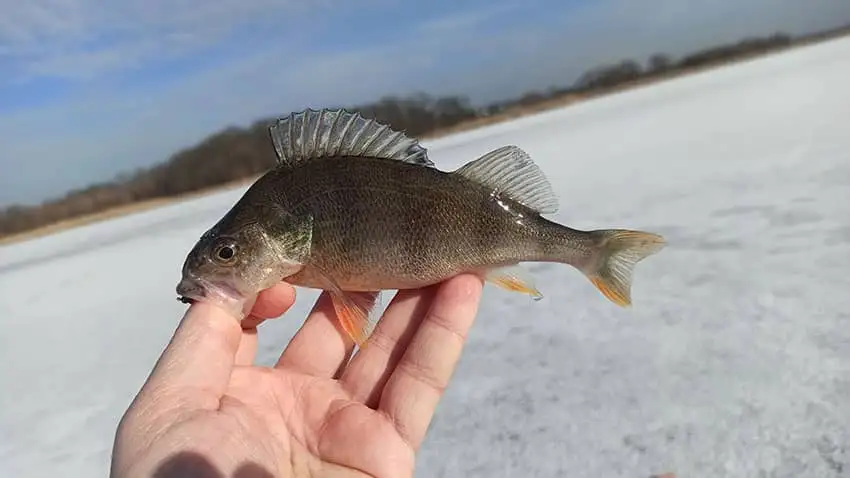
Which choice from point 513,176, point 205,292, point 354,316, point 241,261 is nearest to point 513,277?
point 513,176

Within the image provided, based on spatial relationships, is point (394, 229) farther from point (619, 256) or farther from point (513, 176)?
point (619, 256)

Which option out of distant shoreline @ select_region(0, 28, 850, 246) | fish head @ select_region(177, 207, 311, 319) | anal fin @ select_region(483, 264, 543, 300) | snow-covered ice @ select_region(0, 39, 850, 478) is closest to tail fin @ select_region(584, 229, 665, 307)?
anal fin @ select_region(483, 264, 543, 300)

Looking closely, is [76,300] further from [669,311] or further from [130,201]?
[130,201]

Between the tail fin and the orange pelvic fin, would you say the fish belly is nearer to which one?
the orange pelvic fin

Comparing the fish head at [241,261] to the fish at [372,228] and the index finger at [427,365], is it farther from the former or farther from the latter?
the index finger at [427,365]

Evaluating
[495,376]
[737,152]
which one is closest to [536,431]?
[495,376]

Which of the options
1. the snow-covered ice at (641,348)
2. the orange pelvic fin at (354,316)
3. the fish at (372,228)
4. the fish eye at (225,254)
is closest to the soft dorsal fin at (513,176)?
the fish at (372,228)

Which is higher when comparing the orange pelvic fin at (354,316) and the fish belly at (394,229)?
the fish belly at (394,229)
